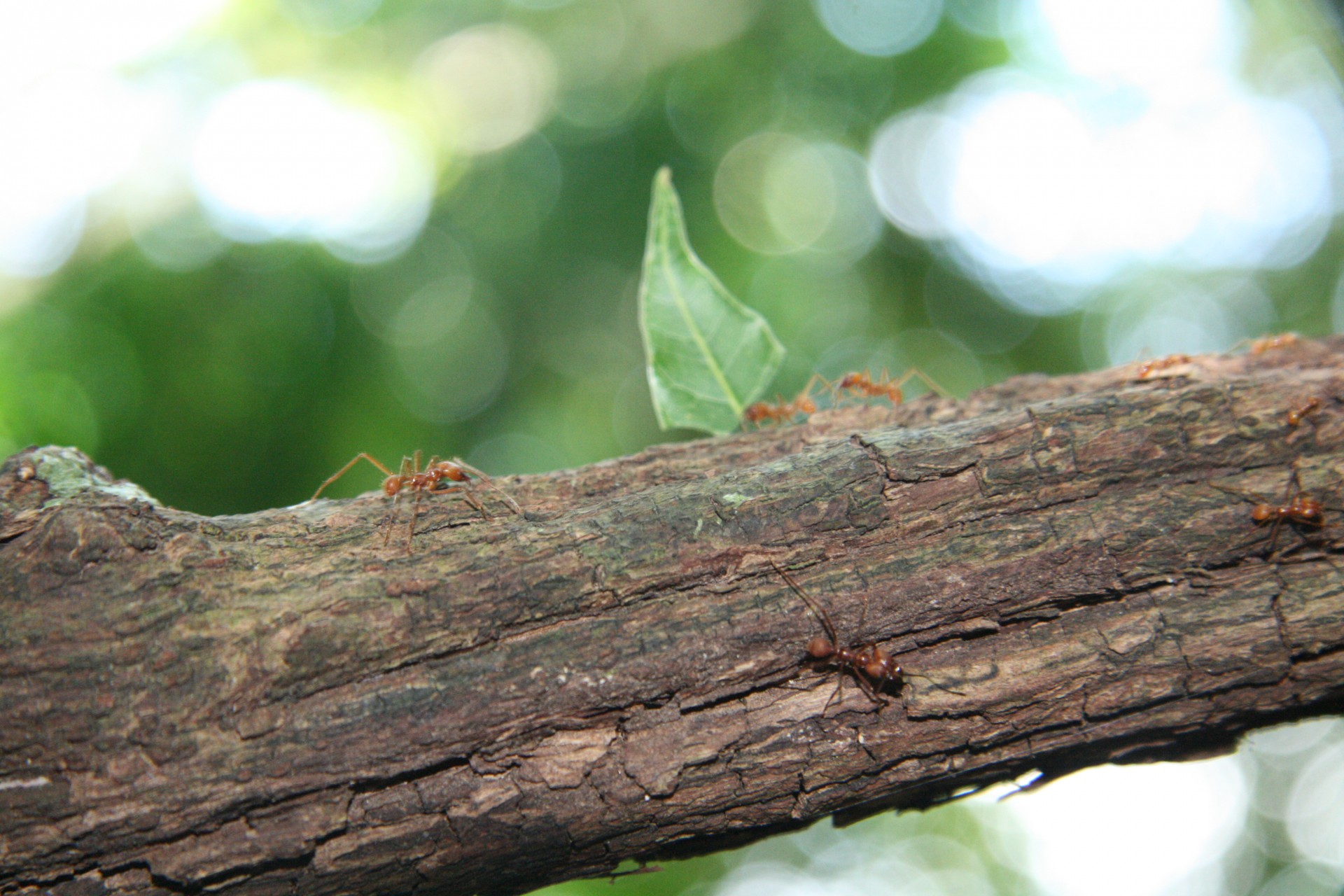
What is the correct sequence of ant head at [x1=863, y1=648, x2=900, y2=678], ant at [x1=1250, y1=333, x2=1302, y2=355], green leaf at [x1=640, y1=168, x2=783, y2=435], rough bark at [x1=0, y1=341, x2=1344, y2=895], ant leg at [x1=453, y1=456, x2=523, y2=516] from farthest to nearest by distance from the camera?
ant at [x1=1250, y1=333, x2=1302, y2=355], green leaf at [x1=640, y1=168, x2=783, y2=435], ant leg at [x1=453, y1=456, x2=523, y2=516], ant head at [x1=863, y1=648, x2=900, y2=678], rough bark at [x1=0, y1=341, x2=1344, y2=895]

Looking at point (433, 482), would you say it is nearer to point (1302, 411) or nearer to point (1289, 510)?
point (1289, 510)

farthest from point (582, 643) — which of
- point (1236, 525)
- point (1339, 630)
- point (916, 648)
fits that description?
point (1339, 630)

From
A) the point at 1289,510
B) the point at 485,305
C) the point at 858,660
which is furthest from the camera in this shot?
the point at 485,305

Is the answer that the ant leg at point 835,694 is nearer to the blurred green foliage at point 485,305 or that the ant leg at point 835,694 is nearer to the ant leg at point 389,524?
the ant leg at point 389,524

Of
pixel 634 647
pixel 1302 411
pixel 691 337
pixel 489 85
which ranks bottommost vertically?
pixel 634 647

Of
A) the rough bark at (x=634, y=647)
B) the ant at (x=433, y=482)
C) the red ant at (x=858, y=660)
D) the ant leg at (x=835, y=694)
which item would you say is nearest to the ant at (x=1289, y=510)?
the rough bark at (x=634, y=647)

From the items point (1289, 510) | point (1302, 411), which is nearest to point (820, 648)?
point (1289, 510)

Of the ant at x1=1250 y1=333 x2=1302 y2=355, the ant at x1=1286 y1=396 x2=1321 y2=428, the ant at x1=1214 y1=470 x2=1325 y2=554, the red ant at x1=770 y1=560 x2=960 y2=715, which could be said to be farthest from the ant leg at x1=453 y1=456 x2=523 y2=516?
the ant at x1=1250 y1=333 x2=1302 y2=355

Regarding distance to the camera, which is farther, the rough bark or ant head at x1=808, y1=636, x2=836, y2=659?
ant head at x1=808, y1=636, x2=836, y2=659

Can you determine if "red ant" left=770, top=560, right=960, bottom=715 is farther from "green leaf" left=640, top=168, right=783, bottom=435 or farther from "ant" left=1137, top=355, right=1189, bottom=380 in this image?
"ant" left=1137, top=355, right=1189, bottom=380
